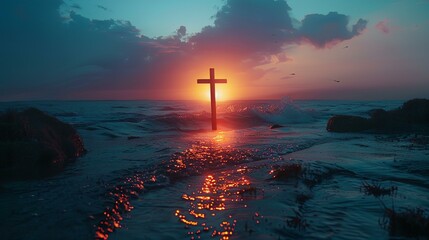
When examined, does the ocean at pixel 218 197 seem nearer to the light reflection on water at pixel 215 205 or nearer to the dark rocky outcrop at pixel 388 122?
the light reflection on water at pixel 215 205

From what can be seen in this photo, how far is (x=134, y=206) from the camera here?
5.79m

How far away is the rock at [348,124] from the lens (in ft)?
65.8

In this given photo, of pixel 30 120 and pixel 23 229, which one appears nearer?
pixel 23 229

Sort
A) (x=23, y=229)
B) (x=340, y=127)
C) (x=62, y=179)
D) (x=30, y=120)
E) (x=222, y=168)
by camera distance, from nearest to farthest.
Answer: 1. (x=23, y=229)
2. (x=62, y=179)
3. (x=222, y=168)
4. (x=30, y=120)
5. (x=340, y=127)

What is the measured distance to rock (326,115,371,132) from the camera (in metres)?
20.1

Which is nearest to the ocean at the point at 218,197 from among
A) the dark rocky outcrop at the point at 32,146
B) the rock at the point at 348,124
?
the dark rocky outcrop at the point at 32,146

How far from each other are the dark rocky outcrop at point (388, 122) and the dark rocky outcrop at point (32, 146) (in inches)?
611

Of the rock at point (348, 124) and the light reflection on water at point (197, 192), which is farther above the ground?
the rock at point (348, 124)

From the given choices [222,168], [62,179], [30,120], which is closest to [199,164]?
[222,168]

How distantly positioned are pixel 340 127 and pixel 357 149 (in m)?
8.23

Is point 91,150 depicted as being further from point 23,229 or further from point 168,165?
point 23,229

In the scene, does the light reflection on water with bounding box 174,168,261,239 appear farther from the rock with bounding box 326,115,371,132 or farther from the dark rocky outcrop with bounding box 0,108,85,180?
the rock with bounding box 326,115,371,132

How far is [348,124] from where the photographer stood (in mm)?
20297

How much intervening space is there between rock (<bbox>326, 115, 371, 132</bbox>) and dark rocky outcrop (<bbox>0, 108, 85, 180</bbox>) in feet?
49.8
